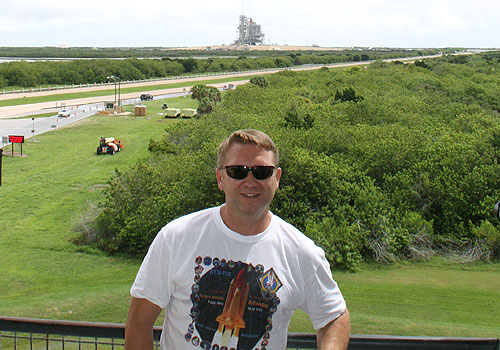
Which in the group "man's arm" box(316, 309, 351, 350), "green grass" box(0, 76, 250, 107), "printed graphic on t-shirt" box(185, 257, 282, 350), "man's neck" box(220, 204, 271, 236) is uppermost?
"man's neck" box(220, 204, 271, 236)

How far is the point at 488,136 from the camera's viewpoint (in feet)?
108

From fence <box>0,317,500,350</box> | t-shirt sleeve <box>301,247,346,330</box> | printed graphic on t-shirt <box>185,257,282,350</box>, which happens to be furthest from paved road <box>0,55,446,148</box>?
t-shirt sleeve <box>301,247,346,330</box>

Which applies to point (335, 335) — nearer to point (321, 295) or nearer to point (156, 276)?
point (321, 295)

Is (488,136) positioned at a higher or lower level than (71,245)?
higher

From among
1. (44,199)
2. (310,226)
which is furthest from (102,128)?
(310,226)

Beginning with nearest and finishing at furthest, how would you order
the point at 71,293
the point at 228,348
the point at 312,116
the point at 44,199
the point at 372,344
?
the point at 228,348
the point at 372,344
the point at 71,293
the point at 44,199
the point at 312,116

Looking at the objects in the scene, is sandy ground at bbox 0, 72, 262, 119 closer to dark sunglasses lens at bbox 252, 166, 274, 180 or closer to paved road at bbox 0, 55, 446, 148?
paved road at bbox 0, 55, 446, 148

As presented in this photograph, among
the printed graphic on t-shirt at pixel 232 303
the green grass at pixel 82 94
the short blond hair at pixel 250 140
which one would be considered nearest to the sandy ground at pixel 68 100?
the green grass at pixel 82 94

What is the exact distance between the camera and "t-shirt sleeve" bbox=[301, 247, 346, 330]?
154 inches

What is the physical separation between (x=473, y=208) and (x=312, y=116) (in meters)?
17.3

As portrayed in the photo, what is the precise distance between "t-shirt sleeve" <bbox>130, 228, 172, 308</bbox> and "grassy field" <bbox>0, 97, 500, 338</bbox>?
10.9 metres

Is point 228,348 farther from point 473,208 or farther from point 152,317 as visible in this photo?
point 473,208

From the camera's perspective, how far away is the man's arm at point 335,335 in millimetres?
3885

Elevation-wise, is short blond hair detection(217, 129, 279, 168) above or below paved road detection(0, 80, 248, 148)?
above
